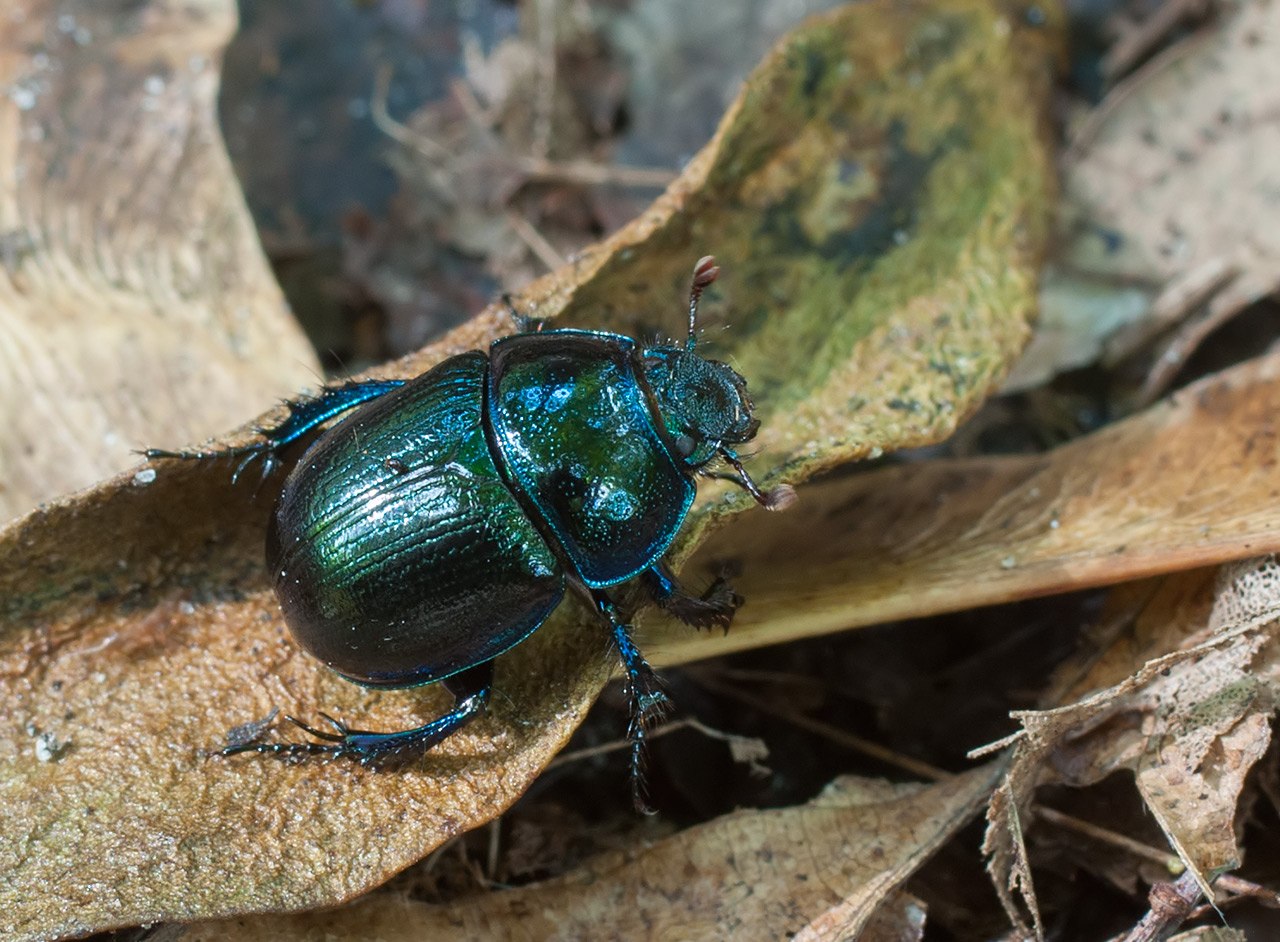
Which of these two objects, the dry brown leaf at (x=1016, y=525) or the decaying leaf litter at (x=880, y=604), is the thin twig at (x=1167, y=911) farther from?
the dry brown leaf at (x=1016, y=525)

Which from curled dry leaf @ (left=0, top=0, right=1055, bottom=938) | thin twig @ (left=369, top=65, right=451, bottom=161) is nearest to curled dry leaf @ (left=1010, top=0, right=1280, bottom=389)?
curled dry leaf @ (left=0, top=0, right=1055, bottom=938)

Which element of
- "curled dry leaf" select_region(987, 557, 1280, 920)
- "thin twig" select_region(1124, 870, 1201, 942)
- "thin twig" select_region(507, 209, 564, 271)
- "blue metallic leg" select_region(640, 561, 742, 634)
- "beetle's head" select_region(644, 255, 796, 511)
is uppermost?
"thin twig" select_region(507, 209, 564, 271)

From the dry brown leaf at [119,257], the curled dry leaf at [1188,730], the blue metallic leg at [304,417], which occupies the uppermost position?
the dry brown leaf at [119,257]

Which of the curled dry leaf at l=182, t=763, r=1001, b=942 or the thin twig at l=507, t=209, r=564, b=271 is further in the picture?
the thin twig at l=507, t=209, r=564, b=271

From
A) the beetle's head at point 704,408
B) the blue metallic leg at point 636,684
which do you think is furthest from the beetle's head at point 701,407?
the blue metallic leg at point 636,684

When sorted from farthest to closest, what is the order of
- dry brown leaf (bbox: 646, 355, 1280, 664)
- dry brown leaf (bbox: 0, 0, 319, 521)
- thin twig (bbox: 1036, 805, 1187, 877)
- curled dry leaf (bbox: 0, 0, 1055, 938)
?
dry brown leaf (bbox: 0, 0, 319, 521)
dry brown leaf (bbox: 646, 355, 1280, 664)
thin twig (bbox: 1036, 805, 1187, 877)
curled dry leaf (bbox: 0, 0, 1055, 938)

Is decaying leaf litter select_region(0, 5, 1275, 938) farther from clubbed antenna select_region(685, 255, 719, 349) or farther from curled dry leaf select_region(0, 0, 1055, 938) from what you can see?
clubbed antenna select_region(685, 255, 719, 349)

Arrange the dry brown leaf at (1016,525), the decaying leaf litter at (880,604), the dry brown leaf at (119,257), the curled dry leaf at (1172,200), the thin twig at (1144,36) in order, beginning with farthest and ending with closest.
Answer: the thin twig at (1144,36), the curled dry leaf at (1172,200), the dry brown leaf at (119,257), the dry brown leaf at (1016,525), the decaying leaf litter at (880,604)

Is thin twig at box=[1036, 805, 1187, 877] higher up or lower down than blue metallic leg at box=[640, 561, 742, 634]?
lower down
